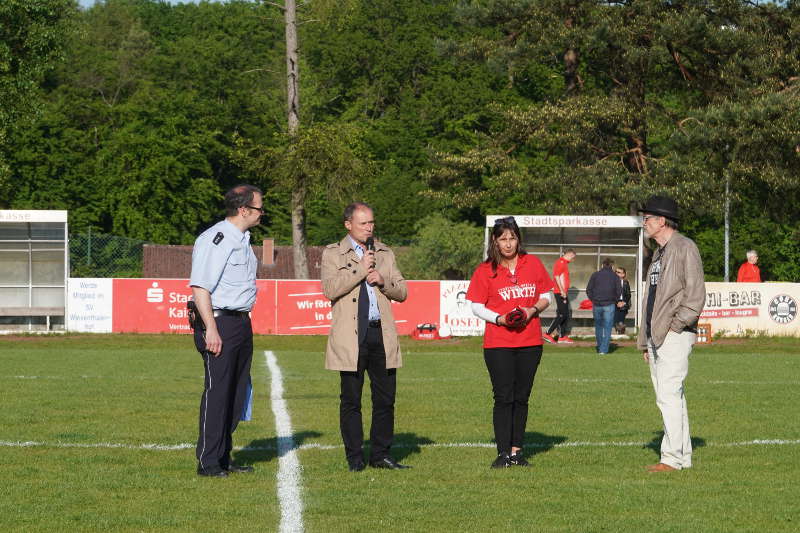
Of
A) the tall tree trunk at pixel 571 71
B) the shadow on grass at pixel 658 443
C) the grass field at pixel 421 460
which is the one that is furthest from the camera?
the tall tree trunk at pixel 571 71

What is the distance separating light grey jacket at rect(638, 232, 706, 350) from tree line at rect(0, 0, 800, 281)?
26599 mm

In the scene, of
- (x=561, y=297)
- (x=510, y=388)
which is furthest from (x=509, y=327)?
(x=561, y=297)

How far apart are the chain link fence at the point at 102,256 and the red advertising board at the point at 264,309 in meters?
8.65

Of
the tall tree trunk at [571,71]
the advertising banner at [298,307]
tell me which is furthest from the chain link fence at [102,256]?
the tall tree trunk at [571,71]

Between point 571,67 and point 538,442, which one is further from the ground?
point 571,67

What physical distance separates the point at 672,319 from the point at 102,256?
111 feet

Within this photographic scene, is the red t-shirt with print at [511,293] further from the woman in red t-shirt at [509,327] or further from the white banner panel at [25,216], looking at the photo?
the white banner panel at [25,216]

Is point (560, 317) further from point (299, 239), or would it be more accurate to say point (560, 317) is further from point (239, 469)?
point (239, 469)

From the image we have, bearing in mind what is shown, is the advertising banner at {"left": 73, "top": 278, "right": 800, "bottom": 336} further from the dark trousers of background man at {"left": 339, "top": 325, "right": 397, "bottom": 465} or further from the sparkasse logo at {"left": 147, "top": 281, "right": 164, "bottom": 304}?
the dark trousers of background man at {"left": 339, "top": 325, "right": 397, "bottom": 465}

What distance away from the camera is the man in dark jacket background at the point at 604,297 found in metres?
24.8

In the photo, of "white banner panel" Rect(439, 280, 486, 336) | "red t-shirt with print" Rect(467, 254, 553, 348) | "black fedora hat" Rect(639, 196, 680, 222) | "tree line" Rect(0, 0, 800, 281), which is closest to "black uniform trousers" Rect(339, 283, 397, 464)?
"red t-shirt with print" Rect(467, 254, 553, 348)

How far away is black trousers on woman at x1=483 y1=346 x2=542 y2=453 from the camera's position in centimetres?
939

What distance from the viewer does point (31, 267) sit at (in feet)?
109

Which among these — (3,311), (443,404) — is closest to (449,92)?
(3,311)
